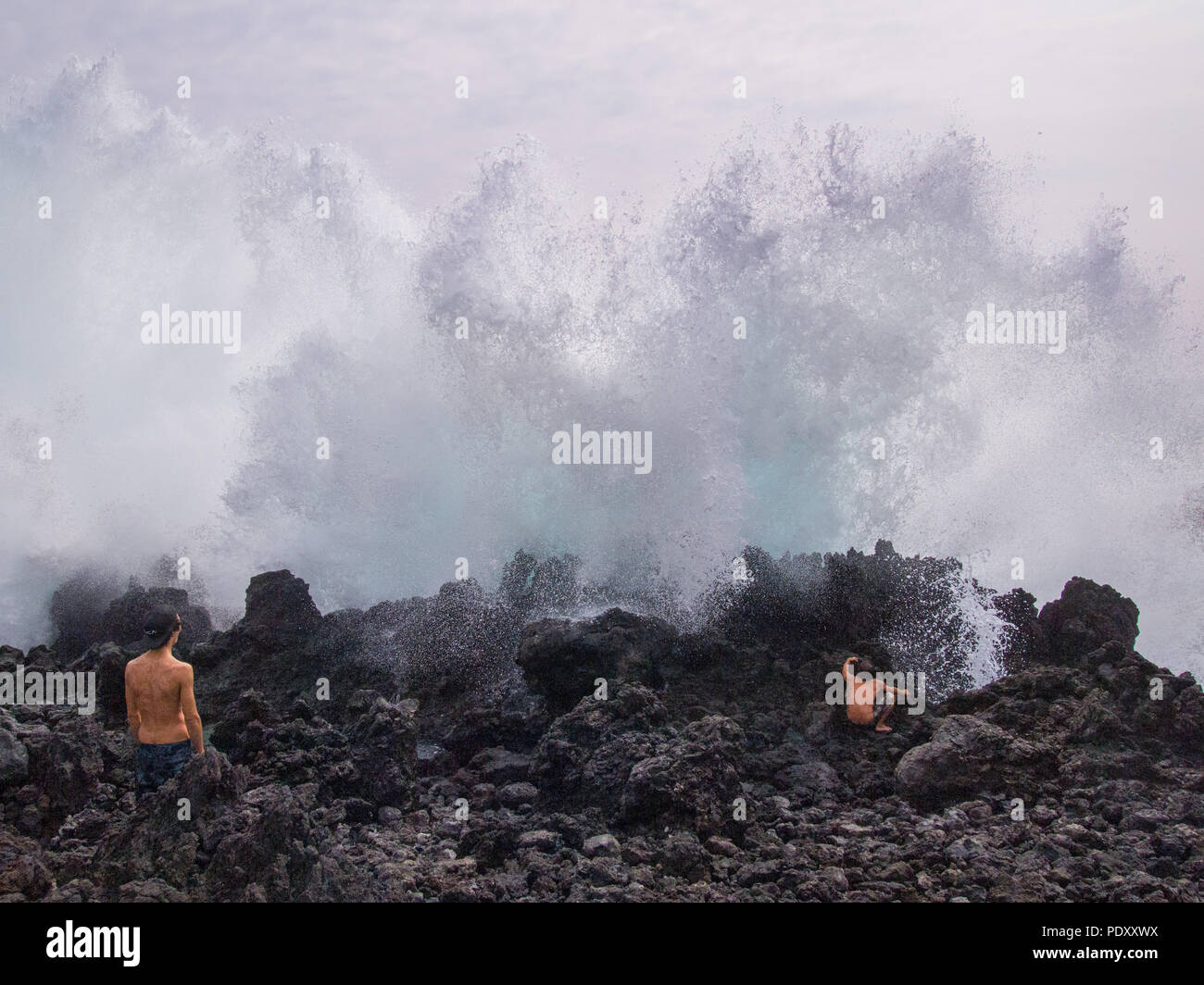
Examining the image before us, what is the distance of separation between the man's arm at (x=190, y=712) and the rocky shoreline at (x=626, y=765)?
356 mm

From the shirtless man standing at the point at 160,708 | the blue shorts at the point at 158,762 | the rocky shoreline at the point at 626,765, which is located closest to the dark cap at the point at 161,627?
the shirtless man standing at the point at 160,708

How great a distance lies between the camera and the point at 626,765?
9.43 m

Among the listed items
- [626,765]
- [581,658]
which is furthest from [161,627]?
[581,658]

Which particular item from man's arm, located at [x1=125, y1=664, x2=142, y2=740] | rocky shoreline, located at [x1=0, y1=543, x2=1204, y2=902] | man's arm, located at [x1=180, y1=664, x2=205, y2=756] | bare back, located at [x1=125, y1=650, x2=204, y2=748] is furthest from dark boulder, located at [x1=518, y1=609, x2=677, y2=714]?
man's arm, located at [x1=125, y1=664, x2=142, y2=740]

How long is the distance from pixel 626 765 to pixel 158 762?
398 cm

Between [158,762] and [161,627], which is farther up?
[161,627]

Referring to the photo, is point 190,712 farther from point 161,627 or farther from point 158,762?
point 161,627

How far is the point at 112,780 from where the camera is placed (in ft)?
31.7

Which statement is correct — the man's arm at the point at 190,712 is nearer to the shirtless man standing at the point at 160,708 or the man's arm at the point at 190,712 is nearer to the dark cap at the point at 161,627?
the shirtless man standing at the point at 160,708

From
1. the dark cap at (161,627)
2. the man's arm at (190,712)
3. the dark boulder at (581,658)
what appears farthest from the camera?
the dark boulder at (581,658)

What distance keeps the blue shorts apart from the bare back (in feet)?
0.16

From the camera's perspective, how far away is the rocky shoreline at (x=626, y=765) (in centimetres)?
780

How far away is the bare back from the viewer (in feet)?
26.9

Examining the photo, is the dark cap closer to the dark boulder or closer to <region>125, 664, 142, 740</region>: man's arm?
<region>125, 664, 142, 740</region>: man's arm
